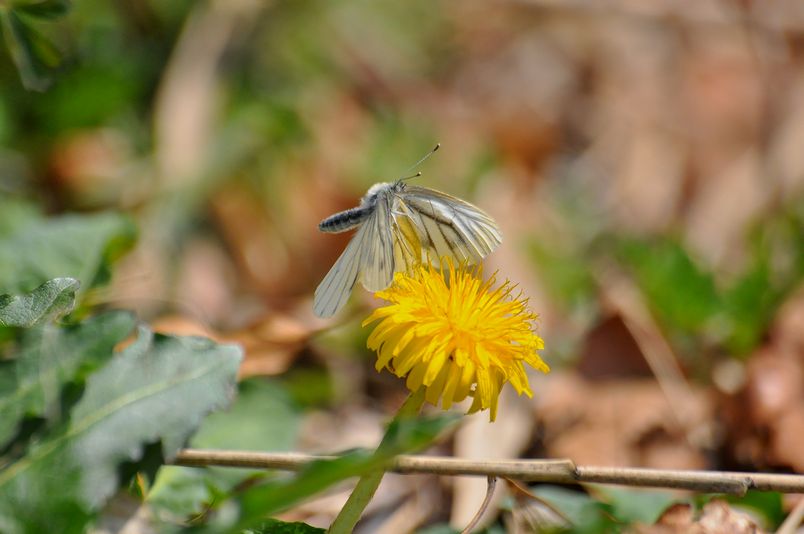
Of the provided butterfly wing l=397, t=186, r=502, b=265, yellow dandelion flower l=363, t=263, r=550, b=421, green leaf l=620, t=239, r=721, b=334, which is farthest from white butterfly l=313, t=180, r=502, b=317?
green leaf l=620, t=239, r=721, b=334

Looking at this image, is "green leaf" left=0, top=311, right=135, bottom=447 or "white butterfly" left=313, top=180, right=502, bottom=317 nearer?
"green leaf" left=0, top=311, right=135, bottom=447

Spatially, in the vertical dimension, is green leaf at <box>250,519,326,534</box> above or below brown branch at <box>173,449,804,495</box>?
below

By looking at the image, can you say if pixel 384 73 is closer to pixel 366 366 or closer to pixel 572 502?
pixel 366 366

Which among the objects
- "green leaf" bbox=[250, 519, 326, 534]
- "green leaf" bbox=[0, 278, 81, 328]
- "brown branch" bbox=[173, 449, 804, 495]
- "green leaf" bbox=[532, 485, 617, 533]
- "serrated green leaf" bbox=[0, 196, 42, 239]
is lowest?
"green leaf" bbox=[250, 519, 326, 534]

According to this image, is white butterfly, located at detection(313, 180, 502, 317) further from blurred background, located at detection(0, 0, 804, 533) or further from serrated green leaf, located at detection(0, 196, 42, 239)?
serrated green leaf, located at detection(0, 196, 42, 239)

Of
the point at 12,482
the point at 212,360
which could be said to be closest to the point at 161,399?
the point at 212,360
